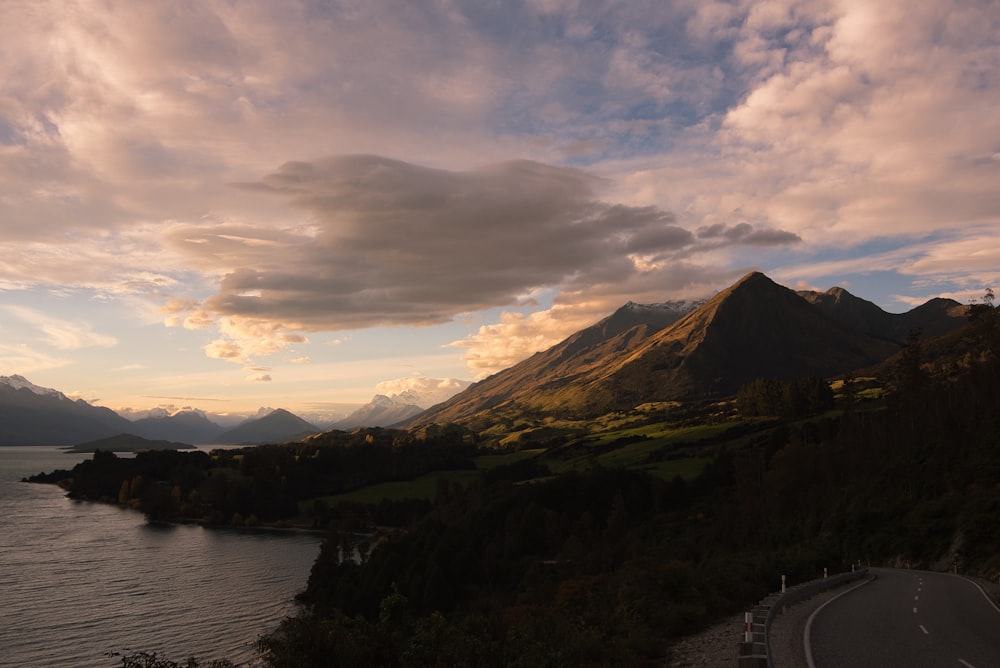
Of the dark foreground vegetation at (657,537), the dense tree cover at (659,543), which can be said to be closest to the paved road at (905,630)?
the dark foreground vegetation at (657,537)

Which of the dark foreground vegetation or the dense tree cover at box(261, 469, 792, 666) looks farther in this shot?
the dark foreground vegetation

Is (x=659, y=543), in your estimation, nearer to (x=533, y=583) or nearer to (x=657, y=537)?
(x=657, y=537)

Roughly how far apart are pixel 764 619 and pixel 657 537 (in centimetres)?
9920

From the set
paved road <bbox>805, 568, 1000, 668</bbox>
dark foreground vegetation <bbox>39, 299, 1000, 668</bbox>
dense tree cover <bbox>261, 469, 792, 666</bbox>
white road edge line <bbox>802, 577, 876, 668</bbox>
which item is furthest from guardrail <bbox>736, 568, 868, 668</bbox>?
dense tree cover <bbox>261, 469, 792, 666</bbox>

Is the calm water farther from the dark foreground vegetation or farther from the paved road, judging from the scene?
the paved road

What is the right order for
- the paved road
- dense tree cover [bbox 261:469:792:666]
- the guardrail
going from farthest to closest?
1. dense tree cover [bbox 261:469:792:666]
2. the paved road
3. the guardrail

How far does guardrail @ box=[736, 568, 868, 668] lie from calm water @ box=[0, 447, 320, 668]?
176ft

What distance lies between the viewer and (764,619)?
26.3 meters

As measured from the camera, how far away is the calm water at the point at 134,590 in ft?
259

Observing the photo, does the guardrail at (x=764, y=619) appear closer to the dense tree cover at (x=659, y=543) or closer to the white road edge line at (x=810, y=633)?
the white road edge line at (x=810, y=633)

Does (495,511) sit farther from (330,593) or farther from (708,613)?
(708,613)

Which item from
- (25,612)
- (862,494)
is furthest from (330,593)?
(862,494)

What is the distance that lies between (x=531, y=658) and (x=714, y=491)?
5417 inches

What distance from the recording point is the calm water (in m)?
79.1
